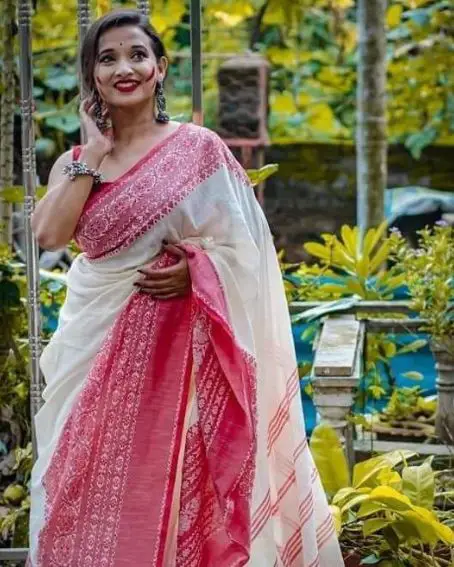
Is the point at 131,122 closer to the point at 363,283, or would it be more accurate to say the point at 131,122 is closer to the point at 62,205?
the point at 62,205

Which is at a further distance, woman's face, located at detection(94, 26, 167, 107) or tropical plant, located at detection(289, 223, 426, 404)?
tropical plant, located at detection(289, 223, 426, 404)

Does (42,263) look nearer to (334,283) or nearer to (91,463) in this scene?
(334,283)

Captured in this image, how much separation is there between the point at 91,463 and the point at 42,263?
13.8 feet

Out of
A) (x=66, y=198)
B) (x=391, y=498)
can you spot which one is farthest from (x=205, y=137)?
(x=391, y=498)

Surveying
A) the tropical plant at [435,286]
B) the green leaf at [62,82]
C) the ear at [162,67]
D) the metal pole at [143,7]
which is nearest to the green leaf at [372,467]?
the tropical plant at [435,286]

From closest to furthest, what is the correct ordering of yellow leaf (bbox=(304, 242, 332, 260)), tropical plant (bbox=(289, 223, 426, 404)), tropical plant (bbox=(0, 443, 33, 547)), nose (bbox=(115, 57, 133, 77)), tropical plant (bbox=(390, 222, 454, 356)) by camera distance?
nose (bbox=(115, 57, 133, 77)), tropical plant (bbox=(0, 443, 33, 547)), tropical plant (bbox=(390, 222, 454, 356)), tropical plant (bbox=(289, 223, 426, 404)), yellow leaf (bbox=(304, 242, 332, 260))

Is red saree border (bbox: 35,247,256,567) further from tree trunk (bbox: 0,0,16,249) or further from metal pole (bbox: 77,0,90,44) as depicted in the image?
tree trunk (bbox: 0,0,16,249)

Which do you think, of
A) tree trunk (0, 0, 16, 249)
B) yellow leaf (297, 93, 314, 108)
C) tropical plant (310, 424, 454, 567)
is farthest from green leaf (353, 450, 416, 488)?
yellow leaf (297, 93, 314, 108)

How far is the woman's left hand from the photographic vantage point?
2.82m

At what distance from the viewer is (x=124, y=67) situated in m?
2.78

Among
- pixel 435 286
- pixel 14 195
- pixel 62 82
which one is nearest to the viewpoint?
pixel 14 195

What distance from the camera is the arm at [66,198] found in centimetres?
279

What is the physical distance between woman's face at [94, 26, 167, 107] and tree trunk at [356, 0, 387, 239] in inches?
112

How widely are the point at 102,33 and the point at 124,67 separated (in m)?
0.10
